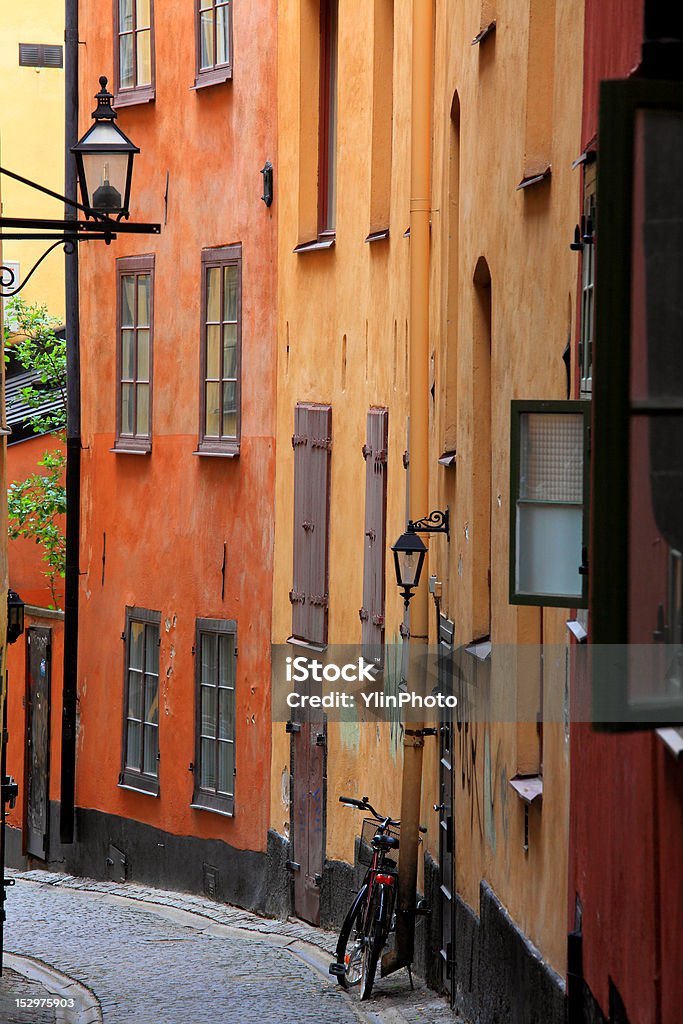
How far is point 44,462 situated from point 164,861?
14.4ft

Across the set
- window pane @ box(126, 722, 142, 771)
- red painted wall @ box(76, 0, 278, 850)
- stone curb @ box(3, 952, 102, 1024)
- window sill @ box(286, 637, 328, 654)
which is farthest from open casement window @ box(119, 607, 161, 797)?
stone curb @ box(3, 952, 102, 1024)

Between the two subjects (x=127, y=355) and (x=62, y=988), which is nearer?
(x=62, y=988)

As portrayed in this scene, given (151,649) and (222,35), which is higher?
(222,35)

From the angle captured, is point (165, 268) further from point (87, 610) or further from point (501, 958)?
point (501, 958)

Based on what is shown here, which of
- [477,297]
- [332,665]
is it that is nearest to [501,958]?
[477,297]

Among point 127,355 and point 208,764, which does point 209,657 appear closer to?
point 208,764

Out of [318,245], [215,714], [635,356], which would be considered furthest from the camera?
[215,714]

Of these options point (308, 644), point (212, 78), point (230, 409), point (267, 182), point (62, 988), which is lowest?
point (62, 988)

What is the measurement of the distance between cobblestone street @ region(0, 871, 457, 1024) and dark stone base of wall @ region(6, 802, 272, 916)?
7.5 inches

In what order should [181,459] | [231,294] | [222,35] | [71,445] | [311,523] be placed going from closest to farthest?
[311,523]
[222,35]
[231,294]
[181,459]
[71,445]

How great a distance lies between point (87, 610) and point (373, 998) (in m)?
7.55

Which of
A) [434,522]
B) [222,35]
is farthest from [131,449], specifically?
[434,522]

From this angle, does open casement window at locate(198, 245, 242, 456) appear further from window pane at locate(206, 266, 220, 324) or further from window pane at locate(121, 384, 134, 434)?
window pane at locate(121, 384, 134, 434)

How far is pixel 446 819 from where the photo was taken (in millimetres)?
10984
